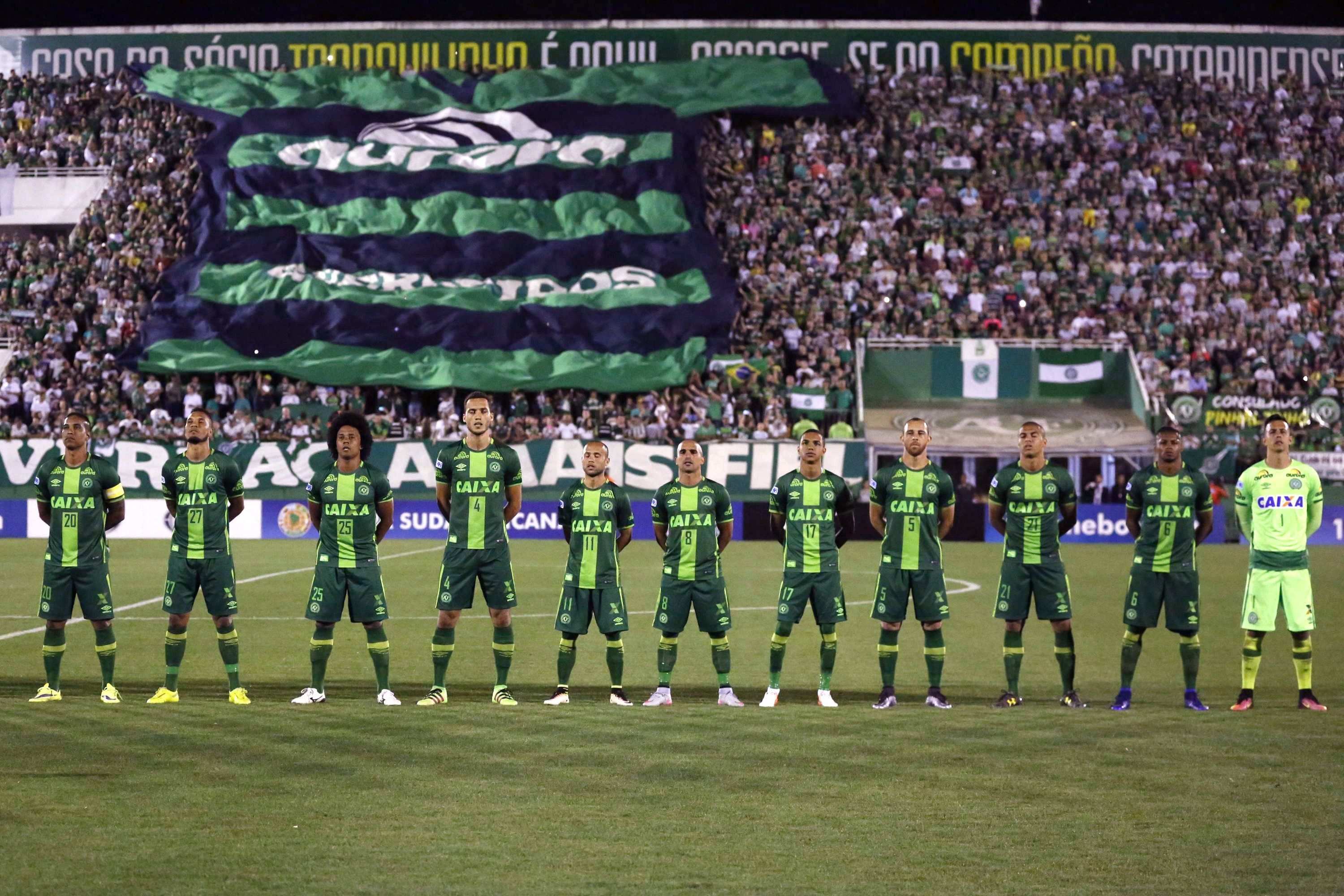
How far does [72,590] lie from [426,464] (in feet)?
71.7

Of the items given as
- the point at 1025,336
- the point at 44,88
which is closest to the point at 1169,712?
the point at 1025,336

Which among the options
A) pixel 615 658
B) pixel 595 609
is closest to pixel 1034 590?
pixel 615 658

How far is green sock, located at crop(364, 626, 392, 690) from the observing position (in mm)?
11969

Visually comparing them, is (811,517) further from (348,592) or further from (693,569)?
(348,592)

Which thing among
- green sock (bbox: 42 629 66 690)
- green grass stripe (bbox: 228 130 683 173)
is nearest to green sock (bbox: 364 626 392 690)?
green sock (bbox: 42 629 66 690)

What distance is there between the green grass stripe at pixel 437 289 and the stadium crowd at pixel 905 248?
6.93ft

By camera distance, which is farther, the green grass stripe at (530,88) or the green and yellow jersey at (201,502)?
the green grass stripe at (530,88)

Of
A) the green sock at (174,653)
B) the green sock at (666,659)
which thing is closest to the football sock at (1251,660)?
the green sock at (666,659)

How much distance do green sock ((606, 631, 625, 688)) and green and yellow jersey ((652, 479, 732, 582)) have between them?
27.6 inches

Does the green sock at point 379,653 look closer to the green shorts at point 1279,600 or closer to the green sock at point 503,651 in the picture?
the green sock at point 503,651

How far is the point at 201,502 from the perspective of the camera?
40.1 feet

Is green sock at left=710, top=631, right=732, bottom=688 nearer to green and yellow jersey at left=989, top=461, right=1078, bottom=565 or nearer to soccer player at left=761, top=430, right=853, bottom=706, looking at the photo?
soccer player at left=761, top=430, right=853, bottom=706

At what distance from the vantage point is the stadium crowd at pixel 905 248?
1455 inches

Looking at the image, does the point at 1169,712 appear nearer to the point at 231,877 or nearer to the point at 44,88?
the point at 231,877
